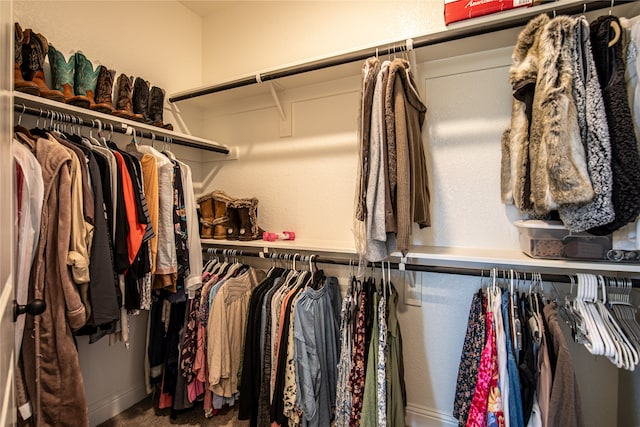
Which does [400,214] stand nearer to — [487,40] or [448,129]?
[448,129]

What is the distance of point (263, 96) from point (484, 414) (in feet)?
6.91

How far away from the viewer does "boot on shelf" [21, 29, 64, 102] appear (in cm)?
122

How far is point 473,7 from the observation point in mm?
1183

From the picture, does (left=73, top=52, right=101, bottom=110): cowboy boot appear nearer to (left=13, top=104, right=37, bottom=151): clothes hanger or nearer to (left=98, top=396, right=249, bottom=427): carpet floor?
(left=13, top=104, right=37, bottom=151): clothes hanger

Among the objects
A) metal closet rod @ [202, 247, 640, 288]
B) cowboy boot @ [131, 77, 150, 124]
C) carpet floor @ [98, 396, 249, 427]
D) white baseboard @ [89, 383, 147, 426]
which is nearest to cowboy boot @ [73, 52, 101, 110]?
cowboy boot @ [131, 77, 150, 124]

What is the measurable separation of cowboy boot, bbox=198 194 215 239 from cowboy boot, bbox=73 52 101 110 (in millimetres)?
783

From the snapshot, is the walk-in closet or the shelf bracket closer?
the walk-in closet

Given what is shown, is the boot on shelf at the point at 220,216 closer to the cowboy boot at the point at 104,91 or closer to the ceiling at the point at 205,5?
the cowboy boot at the point at 104,91

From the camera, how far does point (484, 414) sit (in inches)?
42.9

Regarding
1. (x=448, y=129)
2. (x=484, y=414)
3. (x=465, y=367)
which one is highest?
(x=448, y=129)

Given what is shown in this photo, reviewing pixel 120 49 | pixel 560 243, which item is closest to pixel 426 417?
pixel 560 243

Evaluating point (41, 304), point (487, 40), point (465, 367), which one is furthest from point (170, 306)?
point (487, 40)

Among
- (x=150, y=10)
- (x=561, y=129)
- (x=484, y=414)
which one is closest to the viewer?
(x=561, y=129)

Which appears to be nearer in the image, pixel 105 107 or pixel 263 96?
pixel 105 107
